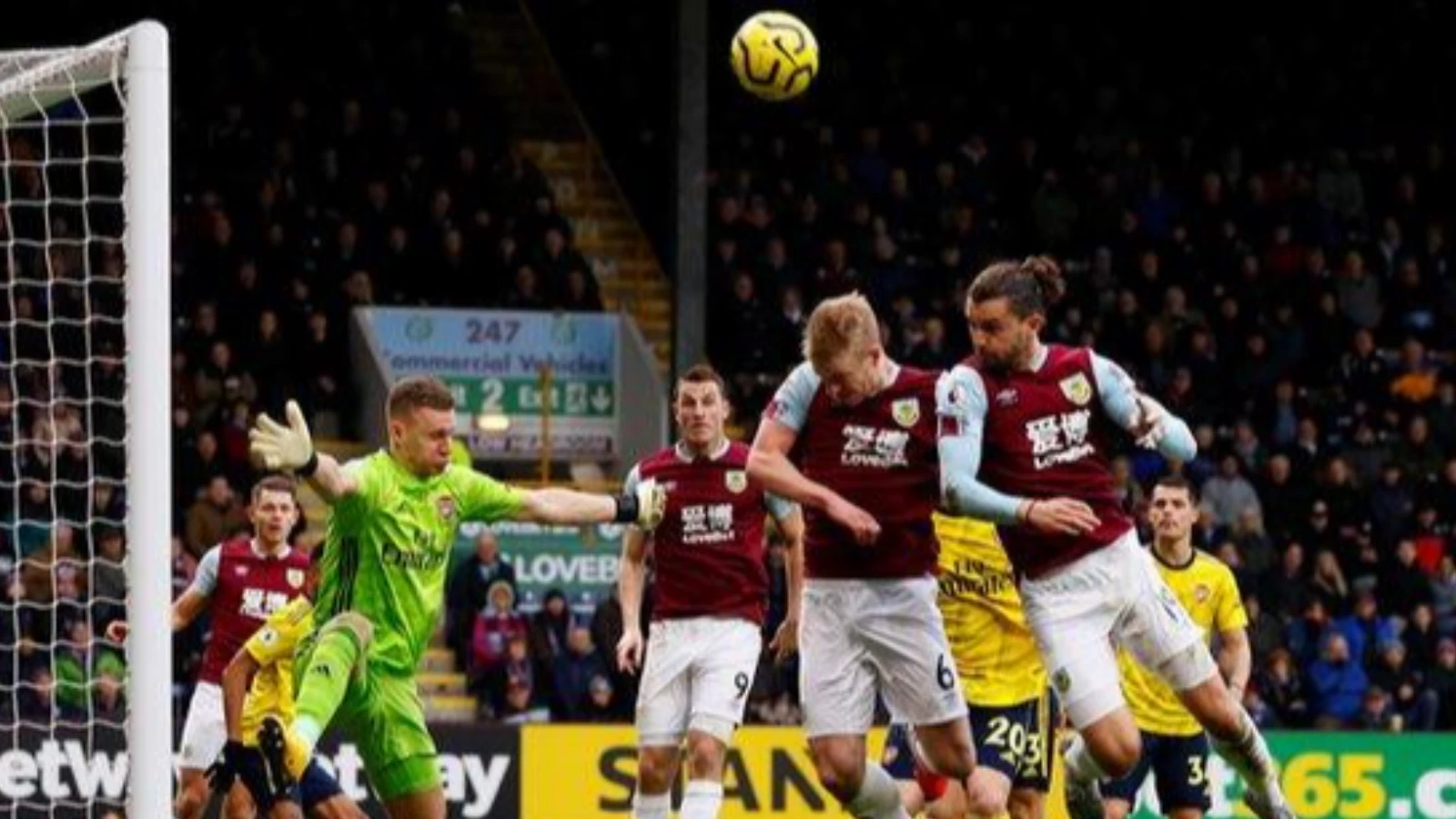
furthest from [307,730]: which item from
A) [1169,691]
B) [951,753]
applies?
[1169,691]

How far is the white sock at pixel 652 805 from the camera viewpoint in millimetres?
15016

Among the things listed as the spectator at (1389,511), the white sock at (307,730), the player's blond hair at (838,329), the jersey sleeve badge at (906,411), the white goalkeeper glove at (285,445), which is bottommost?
the white sock at (307,730)

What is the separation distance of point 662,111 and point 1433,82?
→ 25.3ft

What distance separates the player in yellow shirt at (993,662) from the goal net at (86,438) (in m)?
3.43

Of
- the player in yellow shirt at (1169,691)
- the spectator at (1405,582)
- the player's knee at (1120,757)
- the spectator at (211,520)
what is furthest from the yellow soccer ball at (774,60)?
the spectator at (1405,582)

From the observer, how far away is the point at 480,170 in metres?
28.5

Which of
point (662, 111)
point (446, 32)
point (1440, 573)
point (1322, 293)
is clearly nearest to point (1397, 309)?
point (1322, 293)

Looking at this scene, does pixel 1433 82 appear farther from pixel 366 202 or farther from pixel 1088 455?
pixel 1088 455

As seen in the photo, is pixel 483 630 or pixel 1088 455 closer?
pixel 1088 455

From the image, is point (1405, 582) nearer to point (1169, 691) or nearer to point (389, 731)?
point (1169, 691)

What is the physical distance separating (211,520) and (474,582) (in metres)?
1.84

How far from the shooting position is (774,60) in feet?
64.0

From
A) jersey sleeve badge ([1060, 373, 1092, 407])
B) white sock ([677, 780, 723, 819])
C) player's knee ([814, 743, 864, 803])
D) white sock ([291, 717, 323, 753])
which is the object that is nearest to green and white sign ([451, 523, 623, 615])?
white sock ([677, 780, 723, 819])

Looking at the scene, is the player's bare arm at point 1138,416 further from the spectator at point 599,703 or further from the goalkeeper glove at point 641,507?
the spectator at point 599,703
